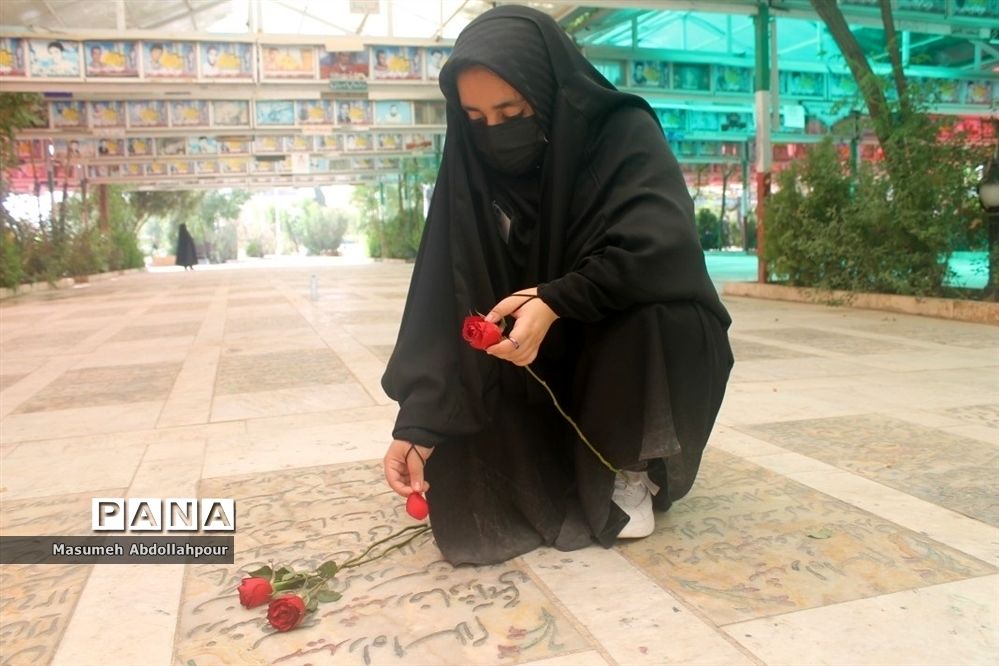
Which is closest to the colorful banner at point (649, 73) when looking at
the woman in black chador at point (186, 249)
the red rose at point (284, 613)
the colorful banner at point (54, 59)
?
the colorful banner at point (54, 59)

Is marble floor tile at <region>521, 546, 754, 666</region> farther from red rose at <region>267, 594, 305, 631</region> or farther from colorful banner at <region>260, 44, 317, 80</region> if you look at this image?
colorful banner at <region>260, 44, 317, 80</region>

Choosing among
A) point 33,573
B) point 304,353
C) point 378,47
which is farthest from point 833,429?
point 378,47

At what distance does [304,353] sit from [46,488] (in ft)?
7.60

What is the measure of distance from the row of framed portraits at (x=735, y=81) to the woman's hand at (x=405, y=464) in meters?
7.82

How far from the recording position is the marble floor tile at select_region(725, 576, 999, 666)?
1095mm

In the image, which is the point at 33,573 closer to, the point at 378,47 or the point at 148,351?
the point at 148,351

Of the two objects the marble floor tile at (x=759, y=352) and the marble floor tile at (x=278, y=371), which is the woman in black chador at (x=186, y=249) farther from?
the marble floor tile at (x=759, y=352)

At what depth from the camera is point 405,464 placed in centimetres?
143

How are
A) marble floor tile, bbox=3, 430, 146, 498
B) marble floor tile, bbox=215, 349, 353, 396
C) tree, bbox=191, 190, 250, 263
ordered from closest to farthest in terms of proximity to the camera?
1. marble floor tile, bbox=3, 430, 146, 498
2. marble floor tile, bbox=215, 349, 353, 396
3. tree, bbox=191, 190, 250, 263

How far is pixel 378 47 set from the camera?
8477mm

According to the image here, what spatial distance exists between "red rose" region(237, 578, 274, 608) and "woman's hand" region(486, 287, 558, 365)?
56cm

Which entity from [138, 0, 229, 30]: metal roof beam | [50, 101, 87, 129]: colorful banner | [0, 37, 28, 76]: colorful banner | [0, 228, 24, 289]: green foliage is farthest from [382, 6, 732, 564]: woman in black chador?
[50, 101, 87, 129]: colorful banner

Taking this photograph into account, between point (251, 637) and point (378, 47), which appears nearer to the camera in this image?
point (251, 637)

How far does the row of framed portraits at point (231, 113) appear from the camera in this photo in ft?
35.7
